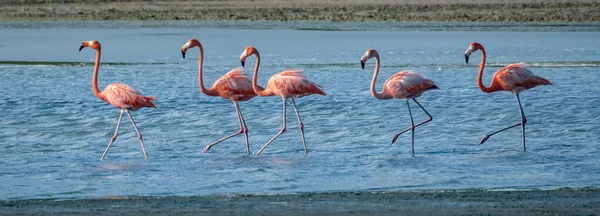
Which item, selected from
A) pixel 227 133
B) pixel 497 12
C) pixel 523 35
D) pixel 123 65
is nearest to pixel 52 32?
pixel 123 65

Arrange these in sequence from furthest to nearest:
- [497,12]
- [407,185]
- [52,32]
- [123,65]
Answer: [497,12]
[52,32]
[123,65]
[407,185]

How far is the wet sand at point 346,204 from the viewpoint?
6.14 metres

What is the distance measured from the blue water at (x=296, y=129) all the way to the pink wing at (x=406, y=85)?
1.62ft

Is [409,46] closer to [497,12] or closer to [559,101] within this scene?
[559,101]

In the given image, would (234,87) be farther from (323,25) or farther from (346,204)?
(323,25)

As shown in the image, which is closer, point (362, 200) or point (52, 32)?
point (362, 200)

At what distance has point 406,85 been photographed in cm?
977

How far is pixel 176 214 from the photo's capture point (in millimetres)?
6113

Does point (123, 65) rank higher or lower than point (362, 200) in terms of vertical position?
lower

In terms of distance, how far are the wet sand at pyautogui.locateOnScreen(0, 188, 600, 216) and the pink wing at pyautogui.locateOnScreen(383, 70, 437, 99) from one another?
290 cm

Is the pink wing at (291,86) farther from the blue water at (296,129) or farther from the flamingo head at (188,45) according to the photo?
the flamingo head at (188,45)

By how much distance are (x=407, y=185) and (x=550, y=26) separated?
20155 mm

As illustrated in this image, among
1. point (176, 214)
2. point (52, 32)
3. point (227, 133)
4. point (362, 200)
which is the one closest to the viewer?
point (176, 214)

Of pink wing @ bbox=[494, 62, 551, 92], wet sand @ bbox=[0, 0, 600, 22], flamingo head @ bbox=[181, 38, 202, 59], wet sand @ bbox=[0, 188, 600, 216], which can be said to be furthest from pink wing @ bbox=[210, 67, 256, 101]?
wet sand @ bbox=[0, 0, 600, 22]
